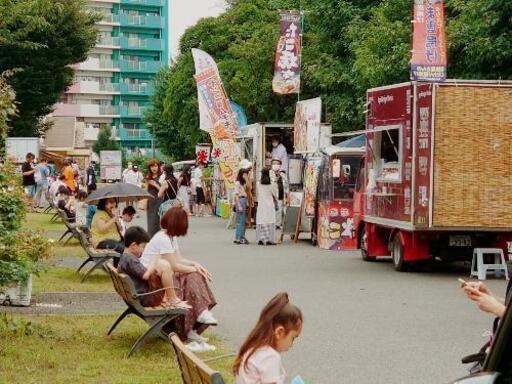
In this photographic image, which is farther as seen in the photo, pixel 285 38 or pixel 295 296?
pixel 285 38

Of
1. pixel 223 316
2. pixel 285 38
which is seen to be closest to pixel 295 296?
pixel 223 316

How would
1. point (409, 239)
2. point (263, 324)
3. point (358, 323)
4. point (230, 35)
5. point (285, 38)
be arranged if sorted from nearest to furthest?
point (263, 324) < point (358, 323) < point (409, 239) < point (285, 38) < point (230, 35)

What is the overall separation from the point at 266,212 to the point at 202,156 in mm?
21858

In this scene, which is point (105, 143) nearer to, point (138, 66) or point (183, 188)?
point (138, 66)

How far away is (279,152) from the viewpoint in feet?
98.8

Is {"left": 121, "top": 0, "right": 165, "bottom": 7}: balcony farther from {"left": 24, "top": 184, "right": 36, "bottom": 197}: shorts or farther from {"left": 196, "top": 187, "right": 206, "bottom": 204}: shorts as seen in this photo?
{"left": 24, "top": 184, "right": 36, "bottom": 197}: shorts

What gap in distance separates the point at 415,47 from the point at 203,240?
8695mm

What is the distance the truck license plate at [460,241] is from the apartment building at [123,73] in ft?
327

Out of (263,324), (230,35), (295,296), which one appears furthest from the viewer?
(230,35)

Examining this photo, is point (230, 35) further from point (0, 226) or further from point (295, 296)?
point (0, 226)

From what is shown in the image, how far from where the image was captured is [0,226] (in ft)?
32.5

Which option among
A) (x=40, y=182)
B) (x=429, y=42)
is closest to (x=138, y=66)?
(x=40, y=182)

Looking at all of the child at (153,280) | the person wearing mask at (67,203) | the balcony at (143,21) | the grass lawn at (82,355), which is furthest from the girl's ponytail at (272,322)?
the balcony at (143,21)

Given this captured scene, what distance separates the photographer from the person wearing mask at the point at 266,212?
25078 millimetres
